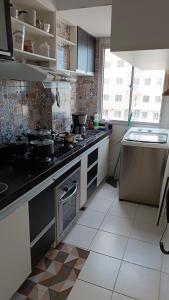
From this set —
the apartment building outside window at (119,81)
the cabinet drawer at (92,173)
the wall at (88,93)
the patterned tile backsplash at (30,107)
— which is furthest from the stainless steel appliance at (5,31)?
the apartment building outside window at (119,81)

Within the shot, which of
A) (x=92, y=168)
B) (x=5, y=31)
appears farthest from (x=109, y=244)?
(x=5, y=31)

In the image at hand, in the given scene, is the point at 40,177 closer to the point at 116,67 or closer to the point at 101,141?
the point at 101,141

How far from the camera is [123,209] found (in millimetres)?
2656

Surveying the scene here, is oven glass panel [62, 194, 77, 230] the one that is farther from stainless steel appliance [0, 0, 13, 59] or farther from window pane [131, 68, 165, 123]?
window pane [131, 68, 165, 123]

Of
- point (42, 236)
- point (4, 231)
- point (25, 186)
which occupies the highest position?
point (25, 186)

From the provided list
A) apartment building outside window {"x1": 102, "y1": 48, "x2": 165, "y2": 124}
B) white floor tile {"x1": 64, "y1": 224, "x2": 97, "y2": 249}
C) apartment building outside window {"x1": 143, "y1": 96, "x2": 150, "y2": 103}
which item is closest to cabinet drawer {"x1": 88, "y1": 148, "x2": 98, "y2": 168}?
white floor tile {"x1": 64, "y1": 224, "x2": 97, "y2": 249}

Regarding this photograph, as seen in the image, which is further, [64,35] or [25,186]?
[64,35]

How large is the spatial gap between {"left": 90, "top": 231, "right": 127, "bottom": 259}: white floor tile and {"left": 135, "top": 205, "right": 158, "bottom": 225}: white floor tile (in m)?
0.42

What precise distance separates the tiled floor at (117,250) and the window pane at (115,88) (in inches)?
53.5

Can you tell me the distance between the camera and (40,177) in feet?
4.99

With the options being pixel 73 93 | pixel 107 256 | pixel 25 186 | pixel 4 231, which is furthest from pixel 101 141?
pixel 4 231

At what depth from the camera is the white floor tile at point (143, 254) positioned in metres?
1.83

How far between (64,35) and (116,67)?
105 cm

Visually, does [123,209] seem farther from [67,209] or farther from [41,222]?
[41,222]
